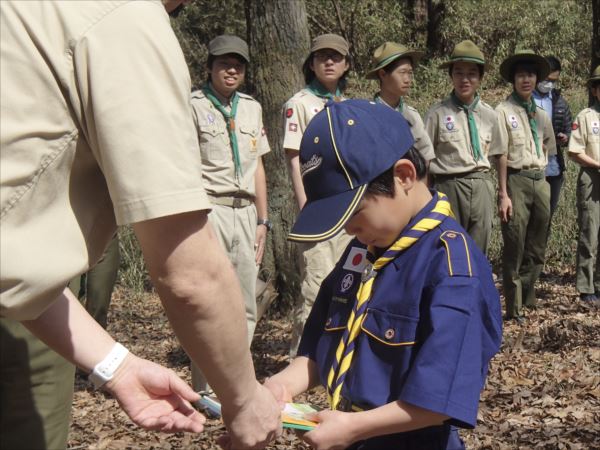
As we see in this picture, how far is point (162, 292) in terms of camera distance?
6.85 ft

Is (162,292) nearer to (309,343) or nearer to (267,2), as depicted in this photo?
(309,343)

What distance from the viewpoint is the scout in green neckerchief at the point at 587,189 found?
8.90 meters

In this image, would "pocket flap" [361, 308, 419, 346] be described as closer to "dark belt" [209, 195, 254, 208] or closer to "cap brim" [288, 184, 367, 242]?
"cap brim" [288, 184, 367, 242]

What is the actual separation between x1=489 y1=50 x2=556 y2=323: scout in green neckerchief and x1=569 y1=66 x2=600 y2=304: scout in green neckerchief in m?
0.56

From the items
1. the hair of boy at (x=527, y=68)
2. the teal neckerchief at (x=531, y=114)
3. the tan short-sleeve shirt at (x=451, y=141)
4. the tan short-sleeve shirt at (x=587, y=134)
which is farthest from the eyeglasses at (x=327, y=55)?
the tan short-sleeve shirt at (x=587, y=134)

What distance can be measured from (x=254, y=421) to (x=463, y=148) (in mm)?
5575

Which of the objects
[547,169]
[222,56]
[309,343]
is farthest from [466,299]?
[547,169]

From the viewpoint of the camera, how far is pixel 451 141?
25.0 feet

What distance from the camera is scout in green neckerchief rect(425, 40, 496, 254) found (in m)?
7.62

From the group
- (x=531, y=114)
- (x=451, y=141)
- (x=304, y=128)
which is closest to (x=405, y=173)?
(x=304, y=128)

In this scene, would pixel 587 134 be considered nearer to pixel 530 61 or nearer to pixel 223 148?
pixel 530 61

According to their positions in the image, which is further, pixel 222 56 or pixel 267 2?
pixel 267 2

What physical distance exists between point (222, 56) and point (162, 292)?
424 centimetres

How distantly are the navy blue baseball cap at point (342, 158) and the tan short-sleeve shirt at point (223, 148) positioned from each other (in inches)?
125
